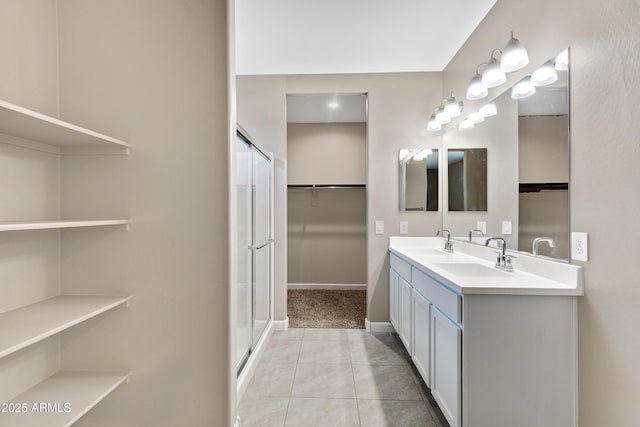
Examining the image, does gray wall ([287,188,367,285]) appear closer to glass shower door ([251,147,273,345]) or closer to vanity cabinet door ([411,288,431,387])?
glass shower door ([251,147,273,345])

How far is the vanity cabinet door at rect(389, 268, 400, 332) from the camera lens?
8.39 feet

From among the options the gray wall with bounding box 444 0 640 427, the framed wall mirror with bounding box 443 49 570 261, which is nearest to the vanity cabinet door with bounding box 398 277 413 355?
the framed wall mirror with bounding box 443 49 570 261

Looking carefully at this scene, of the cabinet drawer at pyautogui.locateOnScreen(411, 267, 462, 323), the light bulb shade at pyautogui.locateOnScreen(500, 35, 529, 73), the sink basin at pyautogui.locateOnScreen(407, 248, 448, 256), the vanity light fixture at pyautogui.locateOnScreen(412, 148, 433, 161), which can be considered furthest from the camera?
the vanity light fixture at pyautogui.locateOnScreen(412, 148, 433, 161)

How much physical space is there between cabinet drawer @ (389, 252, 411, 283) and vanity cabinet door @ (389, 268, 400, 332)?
7cm

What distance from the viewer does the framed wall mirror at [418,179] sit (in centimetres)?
285

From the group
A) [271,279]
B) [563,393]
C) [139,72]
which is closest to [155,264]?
[139,72]

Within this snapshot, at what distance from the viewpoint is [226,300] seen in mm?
1361

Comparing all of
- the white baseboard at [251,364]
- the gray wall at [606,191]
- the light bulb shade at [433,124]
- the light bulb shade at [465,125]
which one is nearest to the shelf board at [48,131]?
the white baseboard at [251,364]

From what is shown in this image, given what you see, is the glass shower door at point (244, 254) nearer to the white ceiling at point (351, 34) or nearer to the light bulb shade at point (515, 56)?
the white ceiling at point (351, 34)

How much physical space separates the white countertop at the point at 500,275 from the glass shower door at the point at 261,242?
1264 millimetres

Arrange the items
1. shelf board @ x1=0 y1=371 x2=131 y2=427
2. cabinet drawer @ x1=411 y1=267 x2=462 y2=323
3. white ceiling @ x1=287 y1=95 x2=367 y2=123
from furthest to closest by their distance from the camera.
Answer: white ceiling @ x1=287 y1=95 x2=367 y2=123 < cabinet drawer @ x1=411 y1=267 x2=462 y2=323 < shelf board @ x1=0 y1=371 x2=131 y2=427

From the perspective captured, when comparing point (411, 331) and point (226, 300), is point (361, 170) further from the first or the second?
point (226, 300)

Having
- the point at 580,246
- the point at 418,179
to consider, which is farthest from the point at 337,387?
the point at 418,179

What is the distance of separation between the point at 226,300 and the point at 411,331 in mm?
1442
